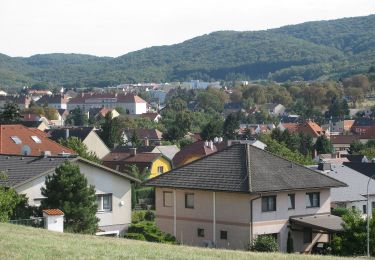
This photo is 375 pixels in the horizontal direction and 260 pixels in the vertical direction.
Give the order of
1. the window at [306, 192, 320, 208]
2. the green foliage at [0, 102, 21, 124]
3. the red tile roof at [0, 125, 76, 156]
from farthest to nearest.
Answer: the green foliage at [0, 102, 21, 124] < the red tile roof at [0, 125, 76, 156] < the window at [306, 192, 320, 208]

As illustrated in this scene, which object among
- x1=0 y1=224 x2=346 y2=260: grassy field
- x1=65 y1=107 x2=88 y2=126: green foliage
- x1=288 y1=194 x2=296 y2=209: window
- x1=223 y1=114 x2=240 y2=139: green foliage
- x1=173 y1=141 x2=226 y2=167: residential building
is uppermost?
→ x1=65 y1=107 x2=88 y2=126: green foliage

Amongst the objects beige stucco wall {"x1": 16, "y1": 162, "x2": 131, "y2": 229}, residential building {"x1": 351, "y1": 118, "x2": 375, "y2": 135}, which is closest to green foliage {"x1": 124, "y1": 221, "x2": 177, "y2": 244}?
beige stucco wall {"x1": 16, "y1": 162, "x2": 131, "y2": 229}

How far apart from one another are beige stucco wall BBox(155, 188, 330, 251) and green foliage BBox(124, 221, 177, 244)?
260 cm

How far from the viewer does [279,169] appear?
3938 cm

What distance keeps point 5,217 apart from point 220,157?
12848mm

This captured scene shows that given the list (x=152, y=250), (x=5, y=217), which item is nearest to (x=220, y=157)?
(x=5, y=217)

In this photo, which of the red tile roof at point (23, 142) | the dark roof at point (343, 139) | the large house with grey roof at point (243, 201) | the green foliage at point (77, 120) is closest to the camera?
Result: the large house with grey roof at point (243, 201)

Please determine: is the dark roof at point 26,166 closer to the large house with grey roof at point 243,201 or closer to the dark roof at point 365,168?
the large house with grey roof at point 243,201

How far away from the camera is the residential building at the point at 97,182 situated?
3572cm

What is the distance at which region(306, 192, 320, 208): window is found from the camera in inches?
1556

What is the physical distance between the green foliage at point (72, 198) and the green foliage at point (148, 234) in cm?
254

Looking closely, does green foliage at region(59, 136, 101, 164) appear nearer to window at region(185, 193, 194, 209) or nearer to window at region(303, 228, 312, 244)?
window at region(185, 193, 194, 209)

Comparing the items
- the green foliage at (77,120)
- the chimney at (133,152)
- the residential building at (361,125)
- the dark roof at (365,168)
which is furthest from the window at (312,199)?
the green foliage at (77,120)

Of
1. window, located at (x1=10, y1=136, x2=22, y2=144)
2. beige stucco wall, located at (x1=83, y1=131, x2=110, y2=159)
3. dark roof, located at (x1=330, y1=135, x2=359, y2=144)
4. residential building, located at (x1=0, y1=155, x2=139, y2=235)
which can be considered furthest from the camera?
dark roof, located at (x1=330, y1=135, x2=359, y2=144)
